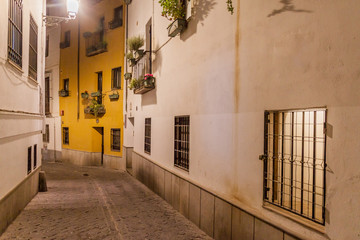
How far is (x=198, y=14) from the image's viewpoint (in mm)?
7484

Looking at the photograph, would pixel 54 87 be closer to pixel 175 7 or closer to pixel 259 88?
pixel 175 7

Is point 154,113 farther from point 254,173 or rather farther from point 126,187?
point 254,173

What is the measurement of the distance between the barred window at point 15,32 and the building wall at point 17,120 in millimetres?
313

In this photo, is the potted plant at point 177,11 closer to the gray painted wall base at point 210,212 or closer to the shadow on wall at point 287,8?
the shadow on wall at point 287,8

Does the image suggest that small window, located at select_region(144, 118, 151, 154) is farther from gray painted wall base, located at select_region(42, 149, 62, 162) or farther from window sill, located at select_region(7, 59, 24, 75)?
gray painted wall base, located at select_region(42, 149, 62, 162)

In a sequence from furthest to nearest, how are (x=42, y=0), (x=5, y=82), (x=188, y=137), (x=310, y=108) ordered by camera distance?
1. (x=42, y=0)
2. (x=188, y=137)
3. (x=5, y=82)
4. (x=310, y=108)

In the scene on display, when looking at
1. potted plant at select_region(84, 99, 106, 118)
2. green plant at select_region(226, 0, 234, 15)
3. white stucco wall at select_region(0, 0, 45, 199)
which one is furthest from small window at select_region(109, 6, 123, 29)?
green plant at select_region(226, 0, 234, 15)

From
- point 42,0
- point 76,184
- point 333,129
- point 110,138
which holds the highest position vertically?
point 42,0

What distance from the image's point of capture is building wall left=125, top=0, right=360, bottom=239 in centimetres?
350

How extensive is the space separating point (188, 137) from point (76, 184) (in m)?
7.02

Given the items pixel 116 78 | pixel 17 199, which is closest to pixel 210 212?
pixel 17 199

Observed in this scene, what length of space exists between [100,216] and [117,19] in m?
13.3

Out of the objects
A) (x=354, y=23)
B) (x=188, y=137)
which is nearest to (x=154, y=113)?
(x=188, y=137)

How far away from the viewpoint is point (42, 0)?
11422 mm
